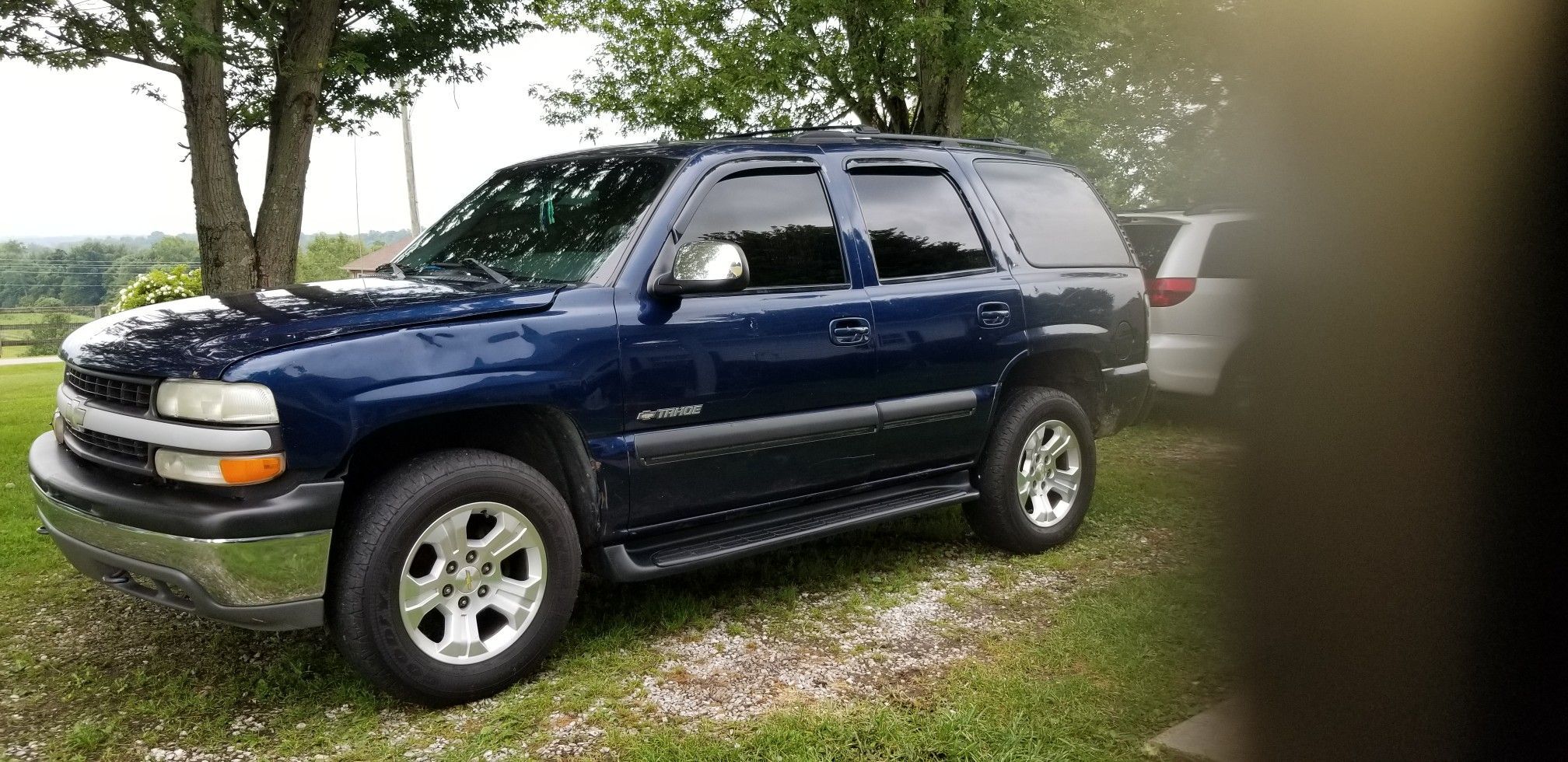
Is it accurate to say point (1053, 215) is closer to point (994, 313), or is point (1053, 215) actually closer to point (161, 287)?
point (994, 313)

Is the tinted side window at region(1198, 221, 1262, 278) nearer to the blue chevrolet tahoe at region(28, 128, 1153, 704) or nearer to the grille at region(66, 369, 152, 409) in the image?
the blue chevrolet tahoe at region(28, 128, 1153, 704)

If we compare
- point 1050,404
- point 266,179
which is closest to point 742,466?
point 1050,404

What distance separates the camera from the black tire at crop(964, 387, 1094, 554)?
5203 mm

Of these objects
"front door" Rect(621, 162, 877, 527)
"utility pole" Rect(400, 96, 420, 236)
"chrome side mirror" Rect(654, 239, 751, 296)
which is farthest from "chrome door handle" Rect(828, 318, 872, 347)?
"utility pole" Rect(400, 96, 420, 236)

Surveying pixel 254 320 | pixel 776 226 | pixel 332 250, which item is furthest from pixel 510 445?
pixel 332 250

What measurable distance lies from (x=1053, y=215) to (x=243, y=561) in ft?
13.0

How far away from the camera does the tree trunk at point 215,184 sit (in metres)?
7.76

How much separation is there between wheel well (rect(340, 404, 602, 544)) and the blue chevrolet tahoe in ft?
0.03

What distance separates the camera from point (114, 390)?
140 inches

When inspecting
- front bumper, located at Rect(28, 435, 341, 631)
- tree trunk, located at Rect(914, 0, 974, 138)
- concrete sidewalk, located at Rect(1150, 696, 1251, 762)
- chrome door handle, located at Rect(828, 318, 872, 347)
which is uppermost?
tree trunk, located at Rect(914, 0, 974, 138)

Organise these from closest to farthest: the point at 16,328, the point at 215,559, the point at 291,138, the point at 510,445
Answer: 1. the point at 215,559
2. the point at 510,445
3. the point at 291,138
4. the point at 16,328

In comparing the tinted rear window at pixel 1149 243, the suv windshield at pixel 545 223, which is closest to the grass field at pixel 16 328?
the tinted rear window at pixel 1149 243

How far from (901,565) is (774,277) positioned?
1.63 meters

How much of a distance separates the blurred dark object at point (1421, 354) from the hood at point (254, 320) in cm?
307
